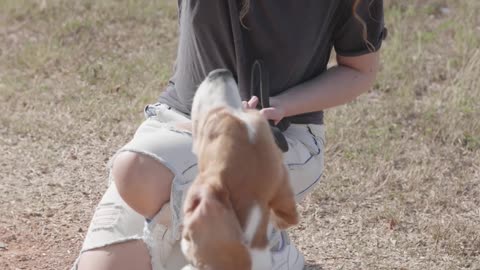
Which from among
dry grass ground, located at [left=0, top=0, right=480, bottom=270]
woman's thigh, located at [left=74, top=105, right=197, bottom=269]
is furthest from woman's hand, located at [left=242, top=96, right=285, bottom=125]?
dry grass ground, located at [left=0, top=0, right=480, bottom=270]

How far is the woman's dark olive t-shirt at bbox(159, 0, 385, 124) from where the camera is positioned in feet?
11.2

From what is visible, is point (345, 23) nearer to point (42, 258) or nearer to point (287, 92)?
point (287, 92)

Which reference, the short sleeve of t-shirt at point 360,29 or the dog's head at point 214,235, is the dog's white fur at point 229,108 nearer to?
the dog's head at point 214,235

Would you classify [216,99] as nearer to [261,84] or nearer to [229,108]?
[229,108]

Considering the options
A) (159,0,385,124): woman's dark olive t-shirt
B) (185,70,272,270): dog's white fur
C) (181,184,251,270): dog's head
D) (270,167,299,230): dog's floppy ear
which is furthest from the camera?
(159,0,385,124): woman's dark olive t-shirt

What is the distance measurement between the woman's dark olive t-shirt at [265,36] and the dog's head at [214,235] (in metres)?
0.89

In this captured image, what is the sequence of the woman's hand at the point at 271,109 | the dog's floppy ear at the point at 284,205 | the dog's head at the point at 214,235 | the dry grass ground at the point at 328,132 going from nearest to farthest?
the dog's head at the point at 214,235, the dog's floppy ear at the point at 284,205, the woman's hand at the point at 271,109, the dry grass ground at the point at 328,132

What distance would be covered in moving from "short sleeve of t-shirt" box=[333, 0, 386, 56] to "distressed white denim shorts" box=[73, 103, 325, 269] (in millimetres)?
326

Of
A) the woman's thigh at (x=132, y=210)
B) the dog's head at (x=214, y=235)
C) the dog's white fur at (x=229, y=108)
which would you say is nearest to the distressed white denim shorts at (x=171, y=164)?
the woman's thigh at (x=132, y=210)

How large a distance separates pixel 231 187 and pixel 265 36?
935mm

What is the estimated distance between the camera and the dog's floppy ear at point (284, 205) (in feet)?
9.13

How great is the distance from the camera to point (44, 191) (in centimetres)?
462

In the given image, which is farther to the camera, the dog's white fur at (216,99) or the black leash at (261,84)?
the black leash at (261,84)

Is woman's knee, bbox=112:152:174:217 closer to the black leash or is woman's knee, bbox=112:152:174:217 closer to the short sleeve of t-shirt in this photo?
the black leash
